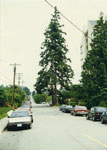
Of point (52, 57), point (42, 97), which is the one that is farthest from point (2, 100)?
point (42, 97)

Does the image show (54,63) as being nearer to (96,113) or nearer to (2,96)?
(2,96)

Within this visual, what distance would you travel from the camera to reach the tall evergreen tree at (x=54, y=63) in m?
61.1

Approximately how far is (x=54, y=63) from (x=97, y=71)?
2964 cm

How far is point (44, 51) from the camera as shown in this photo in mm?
65062

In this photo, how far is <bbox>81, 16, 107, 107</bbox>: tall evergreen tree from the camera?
111 ft

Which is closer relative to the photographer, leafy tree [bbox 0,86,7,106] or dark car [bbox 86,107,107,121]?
dark car [bbox 86,107,107,121]

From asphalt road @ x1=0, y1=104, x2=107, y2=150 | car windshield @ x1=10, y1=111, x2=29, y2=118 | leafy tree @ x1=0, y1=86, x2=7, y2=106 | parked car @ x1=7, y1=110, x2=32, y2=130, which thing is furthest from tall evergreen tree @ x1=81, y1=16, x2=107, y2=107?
asphalt road @ x1=0, y1=104, x2=107, y2=150

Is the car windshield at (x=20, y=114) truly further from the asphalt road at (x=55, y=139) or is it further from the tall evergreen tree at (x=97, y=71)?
the tall evergreen tree at (x=97, y=71)

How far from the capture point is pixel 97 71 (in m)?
34.5

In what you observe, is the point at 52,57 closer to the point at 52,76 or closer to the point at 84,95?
the point at 52,76

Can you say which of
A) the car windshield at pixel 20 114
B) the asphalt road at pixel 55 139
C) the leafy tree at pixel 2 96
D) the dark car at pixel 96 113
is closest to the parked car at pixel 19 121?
the car windshield at pixel 20 114

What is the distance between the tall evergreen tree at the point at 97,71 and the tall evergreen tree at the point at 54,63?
2437 centimetres

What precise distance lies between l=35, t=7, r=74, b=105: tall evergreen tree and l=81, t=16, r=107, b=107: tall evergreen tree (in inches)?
959

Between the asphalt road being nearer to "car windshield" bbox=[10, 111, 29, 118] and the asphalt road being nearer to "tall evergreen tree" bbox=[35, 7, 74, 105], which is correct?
"car windshield" bbox=[10, 111, 29, 118]
